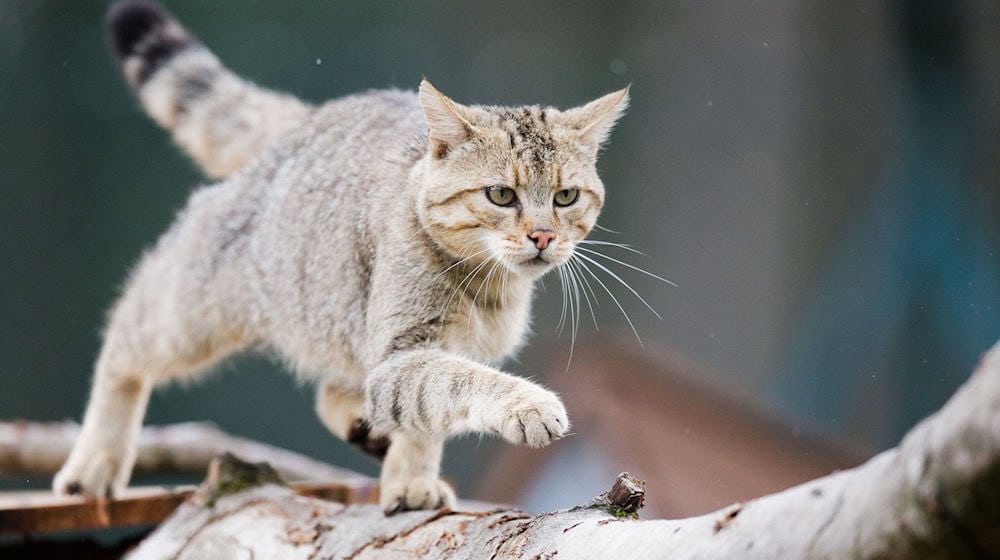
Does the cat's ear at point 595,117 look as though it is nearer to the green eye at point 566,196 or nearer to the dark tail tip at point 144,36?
the green eye at point 566,196

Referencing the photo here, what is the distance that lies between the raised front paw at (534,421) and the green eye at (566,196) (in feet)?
1.32

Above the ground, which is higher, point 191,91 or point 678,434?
point 191,91

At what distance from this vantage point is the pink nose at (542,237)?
63.1 inches

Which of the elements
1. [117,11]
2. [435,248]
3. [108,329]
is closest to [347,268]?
[435,248]

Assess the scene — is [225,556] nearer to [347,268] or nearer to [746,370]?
[347,268]

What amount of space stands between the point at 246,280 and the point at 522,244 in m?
1.00

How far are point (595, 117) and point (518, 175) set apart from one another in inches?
7.2

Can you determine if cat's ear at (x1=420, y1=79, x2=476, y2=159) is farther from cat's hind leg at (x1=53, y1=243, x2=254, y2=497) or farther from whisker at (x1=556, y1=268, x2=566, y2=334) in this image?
cat's hind leg at (x1=53, y1=243, x2=254, y2=497)

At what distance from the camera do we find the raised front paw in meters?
1.34

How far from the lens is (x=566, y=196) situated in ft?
5.48

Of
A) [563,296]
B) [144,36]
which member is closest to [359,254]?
[563,296]

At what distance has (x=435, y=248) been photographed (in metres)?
1.83

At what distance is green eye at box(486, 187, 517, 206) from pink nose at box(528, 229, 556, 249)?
83 mm

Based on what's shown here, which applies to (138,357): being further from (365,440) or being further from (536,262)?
(536,262)
